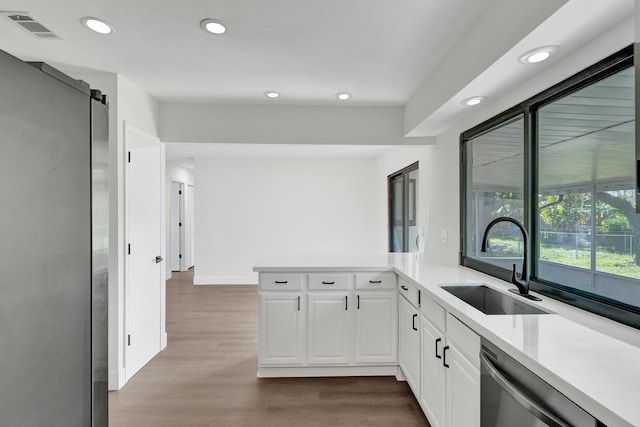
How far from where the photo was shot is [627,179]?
144cm

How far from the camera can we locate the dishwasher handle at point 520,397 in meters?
0.99

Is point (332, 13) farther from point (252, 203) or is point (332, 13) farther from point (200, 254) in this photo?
point (200, 254)

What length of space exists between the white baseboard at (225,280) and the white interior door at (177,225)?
164 cm

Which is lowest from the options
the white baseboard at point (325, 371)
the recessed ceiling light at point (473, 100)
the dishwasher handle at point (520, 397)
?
the white baseboard at point (325, 371)

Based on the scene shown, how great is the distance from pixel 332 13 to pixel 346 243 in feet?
16.1

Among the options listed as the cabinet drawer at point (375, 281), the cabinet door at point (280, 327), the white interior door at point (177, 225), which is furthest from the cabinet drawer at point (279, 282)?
the white interior door at point (177, 225)

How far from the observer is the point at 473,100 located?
2.36m

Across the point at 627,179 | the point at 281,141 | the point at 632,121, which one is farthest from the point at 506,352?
the point at 281,141

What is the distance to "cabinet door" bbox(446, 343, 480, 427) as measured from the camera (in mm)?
1477

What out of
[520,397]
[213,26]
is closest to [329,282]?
[520,397]

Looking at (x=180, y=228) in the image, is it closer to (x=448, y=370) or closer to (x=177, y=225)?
(x=177, y=225)

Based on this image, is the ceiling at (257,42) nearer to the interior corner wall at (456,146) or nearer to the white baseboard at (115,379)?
the interior corner wall at (456,146)

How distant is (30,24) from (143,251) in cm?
179

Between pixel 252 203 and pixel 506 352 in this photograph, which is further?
pixel 252 203
